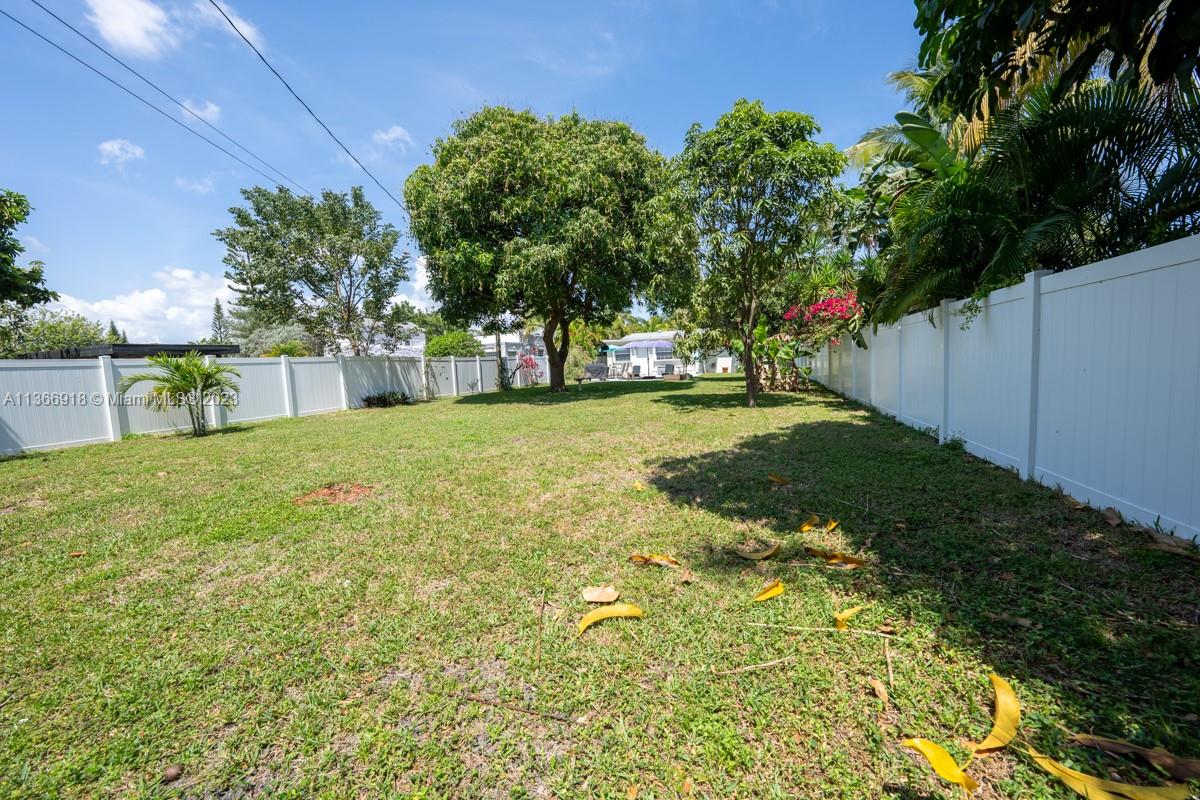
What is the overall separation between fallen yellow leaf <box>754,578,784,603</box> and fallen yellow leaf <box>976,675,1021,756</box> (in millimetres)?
924

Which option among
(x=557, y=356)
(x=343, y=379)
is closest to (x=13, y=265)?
(x=343, y=379)

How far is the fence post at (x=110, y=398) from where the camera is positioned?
8.74m

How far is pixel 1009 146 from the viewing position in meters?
5.02

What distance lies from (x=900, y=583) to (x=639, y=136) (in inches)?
645

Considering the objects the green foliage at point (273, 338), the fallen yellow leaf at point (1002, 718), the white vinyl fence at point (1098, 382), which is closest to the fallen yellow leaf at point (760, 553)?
the fallen yellow leaf at point (1002, 718)

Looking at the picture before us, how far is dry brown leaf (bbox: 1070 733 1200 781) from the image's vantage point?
1.44 meters

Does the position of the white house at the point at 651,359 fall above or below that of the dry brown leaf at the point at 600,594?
above

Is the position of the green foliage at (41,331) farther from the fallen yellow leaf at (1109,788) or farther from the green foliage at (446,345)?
the fallen yellow leaf at (1109,788)

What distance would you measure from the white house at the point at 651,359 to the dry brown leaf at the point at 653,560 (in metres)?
28.0

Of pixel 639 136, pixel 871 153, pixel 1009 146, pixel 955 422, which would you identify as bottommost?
pixel 955 422

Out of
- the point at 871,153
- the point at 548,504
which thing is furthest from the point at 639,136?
the point at 548,504

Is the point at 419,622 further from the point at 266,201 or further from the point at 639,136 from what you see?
the point at 266,201

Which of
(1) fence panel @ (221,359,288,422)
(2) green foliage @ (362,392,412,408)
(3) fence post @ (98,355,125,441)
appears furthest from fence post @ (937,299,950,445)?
(2) green foliage @ (362,392,412,408)

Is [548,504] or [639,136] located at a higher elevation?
[639,136]
